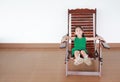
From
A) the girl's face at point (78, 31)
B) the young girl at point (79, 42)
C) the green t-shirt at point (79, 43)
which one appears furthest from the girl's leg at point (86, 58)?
the girl's face at point (78, 31)

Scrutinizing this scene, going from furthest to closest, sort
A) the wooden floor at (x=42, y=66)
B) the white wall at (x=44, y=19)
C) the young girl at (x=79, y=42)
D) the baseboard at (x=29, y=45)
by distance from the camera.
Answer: the baseboard at (x=29, y=45)
the white wall at (x=44, y=19)
the young girl at (x=79, y=42)
the wooden floor at (x=42, y=66)

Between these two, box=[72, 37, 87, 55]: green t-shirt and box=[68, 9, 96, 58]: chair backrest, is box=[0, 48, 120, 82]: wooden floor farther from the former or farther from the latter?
box=[68, 9, 96, 58]: chair backrest

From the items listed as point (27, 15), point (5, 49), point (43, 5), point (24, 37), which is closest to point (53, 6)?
point (43, 5)

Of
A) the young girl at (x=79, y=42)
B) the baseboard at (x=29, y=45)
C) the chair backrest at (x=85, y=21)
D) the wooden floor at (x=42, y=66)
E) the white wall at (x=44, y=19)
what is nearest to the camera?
the wooden floor at (x=42, y=66)

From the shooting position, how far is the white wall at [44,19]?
16.8 feet

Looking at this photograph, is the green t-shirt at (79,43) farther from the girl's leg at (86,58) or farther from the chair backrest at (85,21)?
the chair backrest at (85,21)

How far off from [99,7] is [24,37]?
160 cm

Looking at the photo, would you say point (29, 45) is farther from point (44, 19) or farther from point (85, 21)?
point (85, 21)

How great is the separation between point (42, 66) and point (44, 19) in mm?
1147

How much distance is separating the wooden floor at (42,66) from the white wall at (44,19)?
27 centimetres

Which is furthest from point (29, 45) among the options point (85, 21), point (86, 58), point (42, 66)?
point (86, 58)

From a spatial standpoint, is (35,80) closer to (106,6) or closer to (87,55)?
(87,55)

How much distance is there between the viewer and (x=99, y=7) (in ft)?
16.7

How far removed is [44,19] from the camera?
17.1 ft
